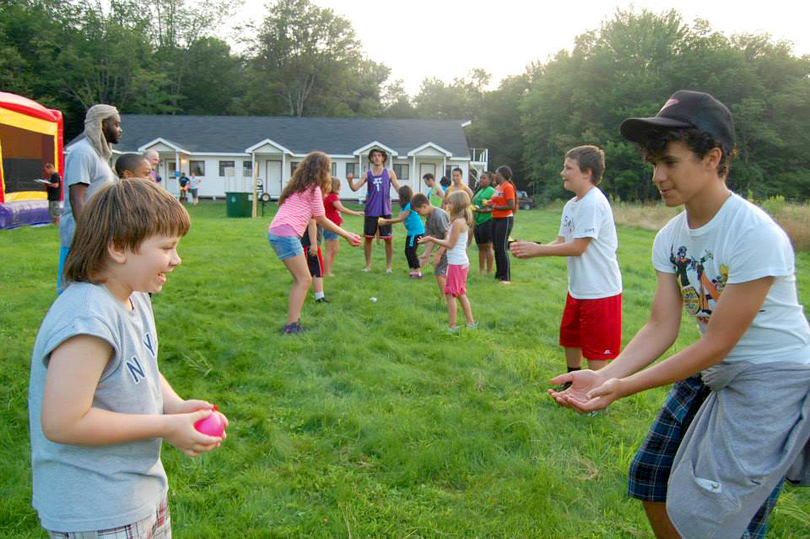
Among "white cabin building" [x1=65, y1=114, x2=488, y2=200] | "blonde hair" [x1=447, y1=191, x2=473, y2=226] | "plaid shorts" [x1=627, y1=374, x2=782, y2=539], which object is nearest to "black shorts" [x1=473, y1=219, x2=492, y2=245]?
"blonde hair" [x1=447, y1=191, x2=473, y2=226]

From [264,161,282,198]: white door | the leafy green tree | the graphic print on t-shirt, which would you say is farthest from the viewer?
the leafy green tree

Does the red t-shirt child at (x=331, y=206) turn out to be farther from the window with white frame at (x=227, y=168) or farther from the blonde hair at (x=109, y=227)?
the window with white frame at (x=227, y=168)

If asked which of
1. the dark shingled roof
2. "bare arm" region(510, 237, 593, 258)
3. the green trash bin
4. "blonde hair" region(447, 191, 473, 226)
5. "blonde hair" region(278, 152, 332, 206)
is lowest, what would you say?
the green trash bin

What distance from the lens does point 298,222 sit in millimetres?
6289

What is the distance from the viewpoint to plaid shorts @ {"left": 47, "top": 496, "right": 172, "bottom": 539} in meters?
1.64

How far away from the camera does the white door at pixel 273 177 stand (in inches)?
1453

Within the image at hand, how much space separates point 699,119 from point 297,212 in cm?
483

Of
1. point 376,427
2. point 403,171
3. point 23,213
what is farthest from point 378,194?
point 403,171

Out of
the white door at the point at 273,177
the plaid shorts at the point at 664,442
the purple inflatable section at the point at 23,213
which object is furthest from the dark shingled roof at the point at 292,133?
the plaid shorts at the point at 664,442

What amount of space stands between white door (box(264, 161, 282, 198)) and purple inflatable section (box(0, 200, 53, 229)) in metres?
21.5

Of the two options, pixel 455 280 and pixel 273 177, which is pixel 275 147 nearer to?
pixel 273 177

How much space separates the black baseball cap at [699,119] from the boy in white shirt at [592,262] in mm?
2141

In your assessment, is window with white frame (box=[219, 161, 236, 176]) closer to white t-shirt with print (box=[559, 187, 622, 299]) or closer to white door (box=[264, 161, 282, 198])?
white door (box=[264, 161, 282, 198])

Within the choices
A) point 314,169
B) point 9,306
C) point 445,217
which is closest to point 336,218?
point 445,217
